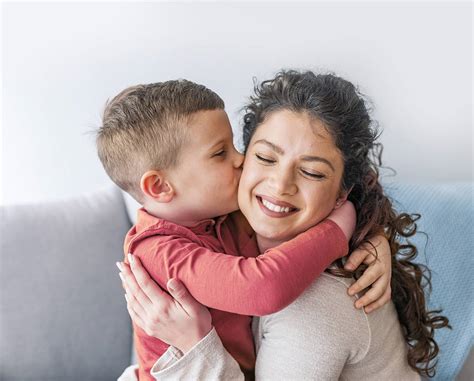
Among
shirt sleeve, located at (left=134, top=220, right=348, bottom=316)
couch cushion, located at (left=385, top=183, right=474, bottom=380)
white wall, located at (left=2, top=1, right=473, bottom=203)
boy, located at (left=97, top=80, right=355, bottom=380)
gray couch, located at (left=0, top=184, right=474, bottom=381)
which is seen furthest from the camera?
white wall, located at (left=2, top=1, right=473, bottom=203)

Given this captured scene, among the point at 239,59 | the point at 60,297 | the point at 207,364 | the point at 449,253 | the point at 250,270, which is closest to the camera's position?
the point at 250,270

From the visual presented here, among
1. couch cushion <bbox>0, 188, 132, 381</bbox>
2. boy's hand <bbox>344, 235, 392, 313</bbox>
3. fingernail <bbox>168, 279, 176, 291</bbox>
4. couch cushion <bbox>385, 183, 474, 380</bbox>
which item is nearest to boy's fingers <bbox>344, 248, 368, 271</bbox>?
boy's hand <bbox>344, 235, 392, 313</bbox>

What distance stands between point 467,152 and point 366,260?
1240mm

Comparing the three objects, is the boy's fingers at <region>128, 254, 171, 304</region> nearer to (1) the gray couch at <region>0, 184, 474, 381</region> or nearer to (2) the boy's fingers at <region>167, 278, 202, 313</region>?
(2) the boy's fingers at <region>167, 278, 202, 313</region>

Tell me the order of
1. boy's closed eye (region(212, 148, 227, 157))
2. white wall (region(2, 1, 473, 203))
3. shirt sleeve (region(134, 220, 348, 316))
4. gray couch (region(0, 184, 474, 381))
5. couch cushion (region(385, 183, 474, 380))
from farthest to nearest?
white wall (region(2, 1, 473, 203)), gray couch (region(0, 184, 474, 381)), couch cushion (region(385, 183, 474, 380)), boy's closed eye (region(212, 148, 227, 157)), shirt sleeve (region(134, 220, 348, 316))

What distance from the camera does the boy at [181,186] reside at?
4.44ft

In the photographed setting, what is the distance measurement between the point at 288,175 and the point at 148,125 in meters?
0.33

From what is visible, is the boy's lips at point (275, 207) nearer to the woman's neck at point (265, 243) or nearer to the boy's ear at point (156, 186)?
the woman's neck at point (265, 243)

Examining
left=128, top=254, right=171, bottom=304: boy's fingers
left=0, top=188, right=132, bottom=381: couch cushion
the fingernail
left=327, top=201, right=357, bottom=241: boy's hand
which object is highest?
left=327, top=201, right=357, bottom=241: boy's hand

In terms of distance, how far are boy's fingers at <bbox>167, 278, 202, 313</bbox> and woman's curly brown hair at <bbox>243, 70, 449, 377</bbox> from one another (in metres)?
0.31

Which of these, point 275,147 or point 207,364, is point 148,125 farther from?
point 207,364

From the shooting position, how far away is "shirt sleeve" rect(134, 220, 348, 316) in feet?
4.06

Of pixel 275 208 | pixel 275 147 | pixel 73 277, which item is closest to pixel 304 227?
pixel 275 208

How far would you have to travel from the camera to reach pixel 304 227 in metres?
1.43
